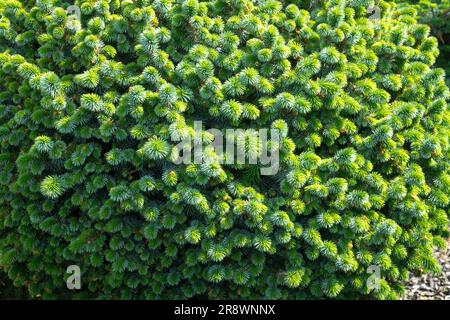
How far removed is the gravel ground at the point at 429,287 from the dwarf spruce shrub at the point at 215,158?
49 centimetres

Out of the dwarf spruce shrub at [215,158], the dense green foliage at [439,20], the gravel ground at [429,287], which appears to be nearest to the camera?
the dwarf spruce shrub at [215,158]

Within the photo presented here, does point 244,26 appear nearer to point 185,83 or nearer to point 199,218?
point 185,83

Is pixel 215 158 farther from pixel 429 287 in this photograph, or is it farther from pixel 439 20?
pixel 439 20

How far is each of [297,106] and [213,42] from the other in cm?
61

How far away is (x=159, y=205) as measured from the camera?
10.3ft

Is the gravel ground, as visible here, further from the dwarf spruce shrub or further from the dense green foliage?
the dense green foliage

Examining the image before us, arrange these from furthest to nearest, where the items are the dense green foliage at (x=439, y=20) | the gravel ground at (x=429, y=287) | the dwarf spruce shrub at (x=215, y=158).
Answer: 1. the dense green foliage at (x=439, y=20)
2. the gravel ground at (x=429, y=287)
3. the dwarf spruce shrub at (x=215, y=158)

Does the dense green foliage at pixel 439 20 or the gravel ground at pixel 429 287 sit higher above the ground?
the dense green foliage at pixel 439 20

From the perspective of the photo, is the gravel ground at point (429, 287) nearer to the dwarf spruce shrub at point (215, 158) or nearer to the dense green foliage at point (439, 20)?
the dwarf spruce shrub at point (215, 158)

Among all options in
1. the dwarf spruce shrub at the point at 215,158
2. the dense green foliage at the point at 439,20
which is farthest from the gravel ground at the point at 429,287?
the dense green foliage at the point at 439,20

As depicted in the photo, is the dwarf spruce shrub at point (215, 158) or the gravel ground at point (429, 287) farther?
the gravel ground at point (429, 287)

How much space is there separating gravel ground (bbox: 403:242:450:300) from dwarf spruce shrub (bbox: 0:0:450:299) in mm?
494

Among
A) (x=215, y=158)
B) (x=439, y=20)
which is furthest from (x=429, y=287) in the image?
(x=439, y=20)

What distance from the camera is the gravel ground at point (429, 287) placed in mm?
3861
